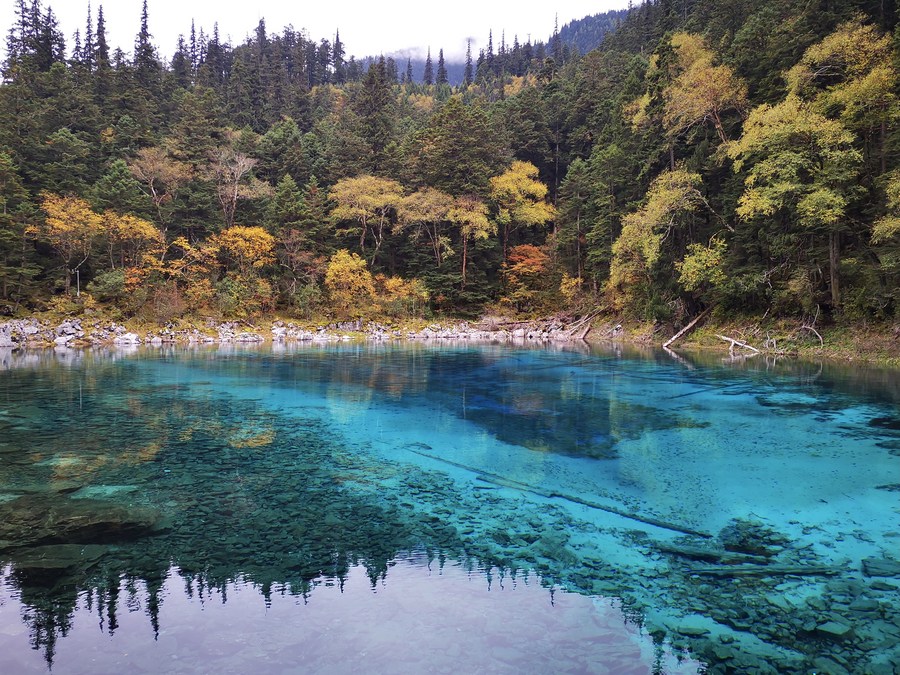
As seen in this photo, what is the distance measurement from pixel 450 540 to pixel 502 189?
114 ft

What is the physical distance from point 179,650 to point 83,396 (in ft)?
31.8

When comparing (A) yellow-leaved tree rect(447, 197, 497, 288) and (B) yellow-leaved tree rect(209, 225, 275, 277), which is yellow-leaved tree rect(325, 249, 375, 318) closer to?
(B) yellow-leaved tree rect(209, 225, 275, 277)

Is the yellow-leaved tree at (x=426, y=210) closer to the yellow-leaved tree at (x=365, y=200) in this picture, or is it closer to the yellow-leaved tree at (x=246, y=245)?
the yellow-leaved tree at (x=365, y=200)

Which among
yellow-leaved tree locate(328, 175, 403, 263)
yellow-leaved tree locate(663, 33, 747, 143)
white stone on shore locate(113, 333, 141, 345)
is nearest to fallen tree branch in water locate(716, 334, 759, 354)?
yellow-leaved tree locate(663, 33, 747, 143)

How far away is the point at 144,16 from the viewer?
55656 millimetres

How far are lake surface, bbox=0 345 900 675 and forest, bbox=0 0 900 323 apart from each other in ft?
36.8

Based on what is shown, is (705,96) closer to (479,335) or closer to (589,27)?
(479,335)

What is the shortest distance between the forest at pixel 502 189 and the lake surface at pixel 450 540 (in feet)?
36.8

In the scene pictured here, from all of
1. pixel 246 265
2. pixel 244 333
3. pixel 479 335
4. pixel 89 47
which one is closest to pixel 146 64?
pixel 89 47

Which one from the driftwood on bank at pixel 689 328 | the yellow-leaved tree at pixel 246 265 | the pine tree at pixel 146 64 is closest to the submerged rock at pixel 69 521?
the driftwood on bank at pixel 689 328

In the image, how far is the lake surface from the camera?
2678 millimetres

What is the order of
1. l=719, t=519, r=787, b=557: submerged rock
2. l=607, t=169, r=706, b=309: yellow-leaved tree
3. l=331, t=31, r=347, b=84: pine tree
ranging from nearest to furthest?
l=719, t=519, r=787, b=557: submerged rock < l=607, t=169, r=706, b=309: yellow-leaved tree < l=331, t=31, r=347, b=84: pine tree

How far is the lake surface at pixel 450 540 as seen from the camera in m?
2.68

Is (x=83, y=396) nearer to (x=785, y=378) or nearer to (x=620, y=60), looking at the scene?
(x=785, y=378)
